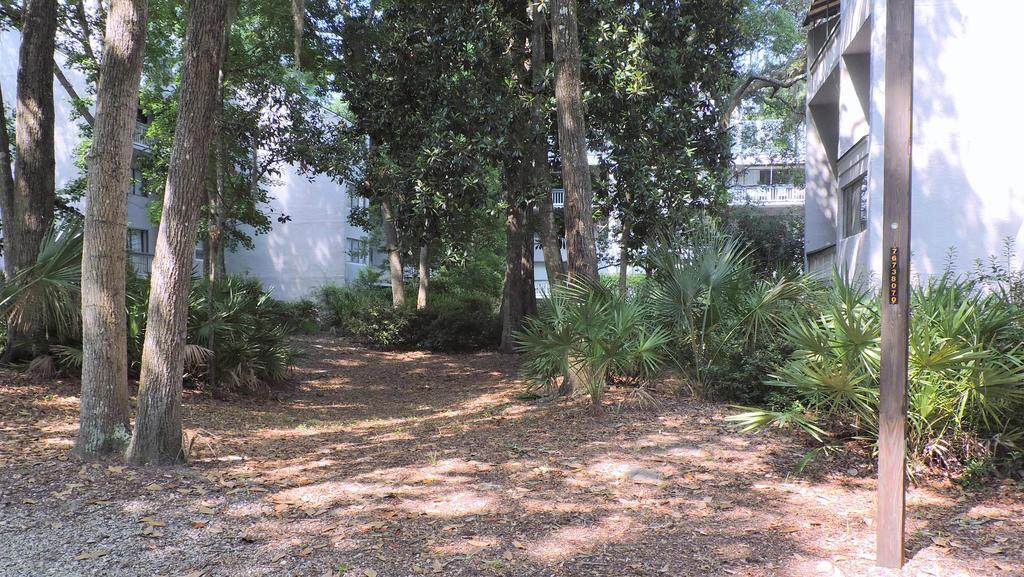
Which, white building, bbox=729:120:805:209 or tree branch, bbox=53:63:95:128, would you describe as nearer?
tree branch, bbox=53:63:95:128

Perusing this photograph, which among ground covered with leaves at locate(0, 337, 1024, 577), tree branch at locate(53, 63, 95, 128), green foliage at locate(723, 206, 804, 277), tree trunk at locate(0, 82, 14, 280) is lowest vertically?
ground covered with leaves at locate(0, 337, 1024, 577)

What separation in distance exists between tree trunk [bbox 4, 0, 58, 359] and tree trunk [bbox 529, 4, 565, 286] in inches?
292

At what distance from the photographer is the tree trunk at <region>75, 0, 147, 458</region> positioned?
608 centimetres

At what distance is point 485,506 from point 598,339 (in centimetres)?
368

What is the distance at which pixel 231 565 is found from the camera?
4207 mm

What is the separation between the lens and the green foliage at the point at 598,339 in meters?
8.51

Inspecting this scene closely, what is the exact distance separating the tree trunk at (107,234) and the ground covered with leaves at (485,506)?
42 centimetres

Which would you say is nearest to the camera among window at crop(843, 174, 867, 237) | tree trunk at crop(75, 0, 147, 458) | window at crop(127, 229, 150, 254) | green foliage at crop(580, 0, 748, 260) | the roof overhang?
tree trunk at crop(75, 0, 147, 458)

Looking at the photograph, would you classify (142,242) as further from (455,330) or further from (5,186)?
(5,186)

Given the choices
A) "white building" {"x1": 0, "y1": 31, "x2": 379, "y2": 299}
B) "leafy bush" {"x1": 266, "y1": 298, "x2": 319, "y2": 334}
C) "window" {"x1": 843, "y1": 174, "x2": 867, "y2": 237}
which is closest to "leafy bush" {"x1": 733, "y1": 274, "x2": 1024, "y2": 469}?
"window" {"x1": 843, "y1": 174, "x2": 867, "y2": 237}

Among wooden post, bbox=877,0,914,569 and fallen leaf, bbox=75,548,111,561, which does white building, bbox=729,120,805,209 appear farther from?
fallen leaf, bbox=75,548,111,561

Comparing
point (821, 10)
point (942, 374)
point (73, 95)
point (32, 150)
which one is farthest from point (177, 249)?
point (821, 10)

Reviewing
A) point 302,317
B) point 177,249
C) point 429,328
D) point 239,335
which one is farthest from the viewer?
point 302,317

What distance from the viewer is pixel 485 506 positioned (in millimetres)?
5211
